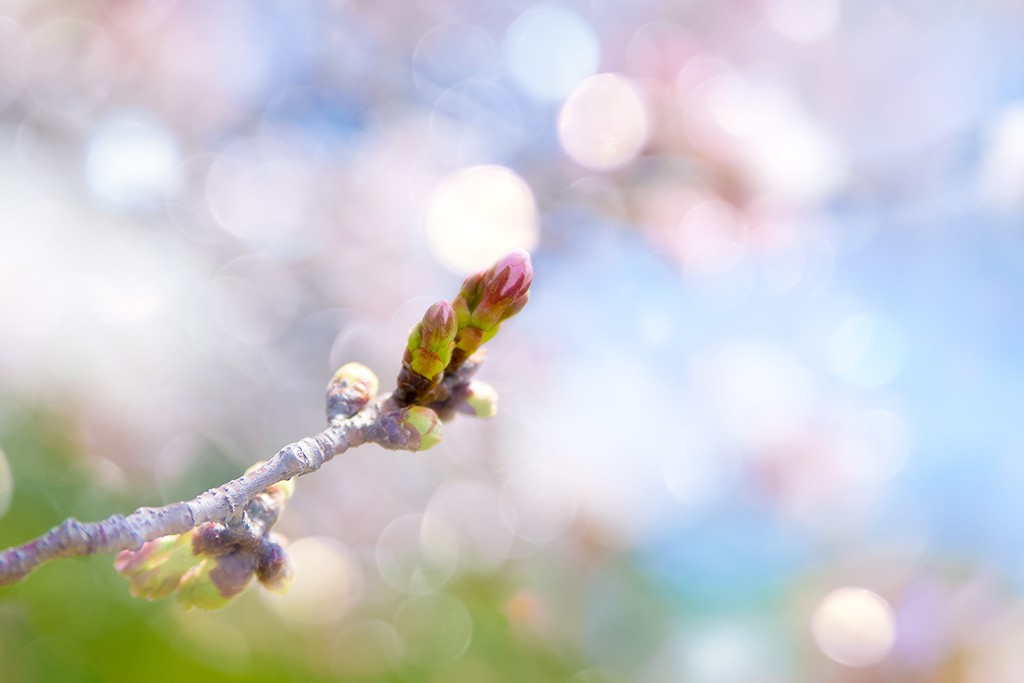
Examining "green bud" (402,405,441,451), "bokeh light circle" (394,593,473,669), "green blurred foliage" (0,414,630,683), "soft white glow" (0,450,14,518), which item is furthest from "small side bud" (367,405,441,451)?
"bokeh light circle" (394,593,473,669)

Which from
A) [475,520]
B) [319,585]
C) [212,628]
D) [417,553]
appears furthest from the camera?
[475,520]

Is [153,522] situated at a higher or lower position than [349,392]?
lower

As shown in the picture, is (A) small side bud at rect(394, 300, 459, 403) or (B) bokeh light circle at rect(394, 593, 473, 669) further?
(B) bokeh light circle at rect(394, 593, 473, 669)

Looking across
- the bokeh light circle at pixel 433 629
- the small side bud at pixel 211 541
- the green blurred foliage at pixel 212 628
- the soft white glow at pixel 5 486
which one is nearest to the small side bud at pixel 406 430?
the small side bud at pixel 211 541

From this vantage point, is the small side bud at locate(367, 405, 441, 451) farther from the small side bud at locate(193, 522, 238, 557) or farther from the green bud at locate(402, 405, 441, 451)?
the small side bud at locate(193, 522, 238, 557)

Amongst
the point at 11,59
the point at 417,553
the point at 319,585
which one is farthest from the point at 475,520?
the point at 11,59

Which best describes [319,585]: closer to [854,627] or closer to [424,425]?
[424,425]

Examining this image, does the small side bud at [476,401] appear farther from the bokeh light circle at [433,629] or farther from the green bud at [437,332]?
the bokeh light circle at [433,629]

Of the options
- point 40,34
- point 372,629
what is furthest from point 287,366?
point 40,34
